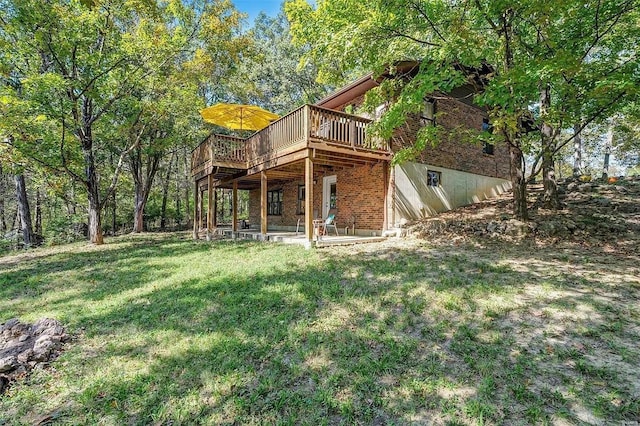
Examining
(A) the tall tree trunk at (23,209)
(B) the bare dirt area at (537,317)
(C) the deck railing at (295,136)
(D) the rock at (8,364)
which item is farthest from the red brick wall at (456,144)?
(A) the tall tree trunk at (23,209)

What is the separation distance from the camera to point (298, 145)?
8.91 metres

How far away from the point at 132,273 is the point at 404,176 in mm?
8465

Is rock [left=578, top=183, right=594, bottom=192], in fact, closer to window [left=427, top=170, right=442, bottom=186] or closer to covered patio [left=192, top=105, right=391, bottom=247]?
window [left=427, top=170, right=442, bottom=186]

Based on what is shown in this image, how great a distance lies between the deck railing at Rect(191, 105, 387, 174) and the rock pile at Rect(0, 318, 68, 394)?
6.48 meters

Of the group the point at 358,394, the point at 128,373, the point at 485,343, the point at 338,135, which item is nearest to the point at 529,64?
the point at 338,135

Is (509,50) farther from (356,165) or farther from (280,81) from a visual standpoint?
(280,81)

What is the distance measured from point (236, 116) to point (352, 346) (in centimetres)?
1104

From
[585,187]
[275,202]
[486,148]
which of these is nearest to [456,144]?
[486,148]

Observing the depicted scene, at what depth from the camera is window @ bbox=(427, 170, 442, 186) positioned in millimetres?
11539

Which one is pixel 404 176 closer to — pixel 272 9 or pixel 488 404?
pixel 488 404

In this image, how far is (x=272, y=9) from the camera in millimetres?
25500

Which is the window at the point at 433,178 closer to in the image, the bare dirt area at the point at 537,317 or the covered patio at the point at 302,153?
the covered patio at the point at 302,153

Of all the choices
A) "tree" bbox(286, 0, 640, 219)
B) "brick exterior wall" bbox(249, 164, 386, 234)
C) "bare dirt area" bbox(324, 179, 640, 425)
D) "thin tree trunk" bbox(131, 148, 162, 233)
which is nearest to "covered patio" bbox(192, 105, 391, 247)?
"brick exterior wall" bbox(249, 164, 386, 234)

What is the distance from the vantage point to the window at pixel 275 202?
55.1ft
